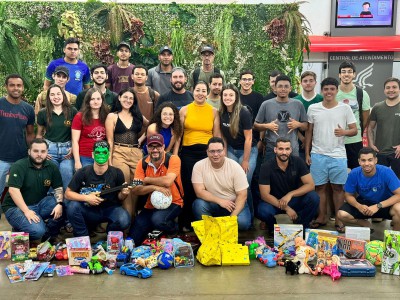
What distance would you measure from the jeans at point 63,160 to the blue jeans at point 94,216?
0.50 meters

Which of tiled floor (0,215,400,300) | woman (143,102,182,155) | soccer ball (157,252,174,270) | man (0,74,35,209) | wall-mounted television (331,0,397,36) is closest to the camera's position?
tiled floor (0,215,400,300)

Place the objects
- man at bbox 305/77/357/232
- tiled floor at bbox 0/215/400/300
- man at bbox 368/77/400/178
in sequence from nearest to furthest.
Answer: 1. tiled floor at bbox 0/215/400/300
2. man at bbox 305/77/357/232
3. man at bbox 368/77/400/178

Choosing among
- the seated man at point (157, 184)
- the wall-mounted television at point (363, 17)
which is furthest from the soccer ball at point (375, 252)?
the wall-mounted television at point (363, 17)

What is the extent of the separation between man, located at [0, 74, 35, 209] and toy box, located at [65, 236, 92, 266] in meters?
1.58

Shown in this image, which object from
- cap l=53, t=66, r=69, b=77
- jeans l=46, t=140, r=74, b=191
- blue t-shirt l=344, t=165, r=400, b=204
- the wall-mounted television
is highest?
the wall-mounted television

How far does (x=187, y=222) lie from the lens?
5742 mm

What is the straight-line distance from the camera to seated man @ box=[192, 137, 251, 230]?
521cm

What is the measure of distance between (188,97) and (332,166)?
6.16 feet

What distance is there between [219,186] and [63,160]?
1.77 meters

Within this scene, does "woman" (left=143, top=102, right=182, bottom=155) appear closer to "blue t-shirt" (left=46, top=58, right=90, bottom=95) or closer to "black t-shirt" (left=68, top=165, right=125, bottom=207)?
"black t-shirt" (left=68, top=165, right=125, bottom=207)

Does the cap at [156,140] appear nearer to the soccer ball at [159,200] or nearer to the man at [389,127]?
the soccer ball at [159,200]

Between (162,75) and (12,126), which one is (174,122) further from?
(12,126)

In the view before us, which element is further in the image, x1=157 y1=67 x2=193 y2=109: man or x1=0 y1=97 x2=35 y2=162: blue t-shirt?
x1=157 y1=67 x2=193 y2=109: man

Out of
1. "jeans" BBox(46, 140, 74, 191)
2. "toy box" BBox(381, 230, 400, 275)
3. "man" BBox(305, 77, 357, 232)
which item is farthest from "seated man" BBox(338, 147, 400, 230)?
"jeans" BBox(46, 140, 74, 191)
